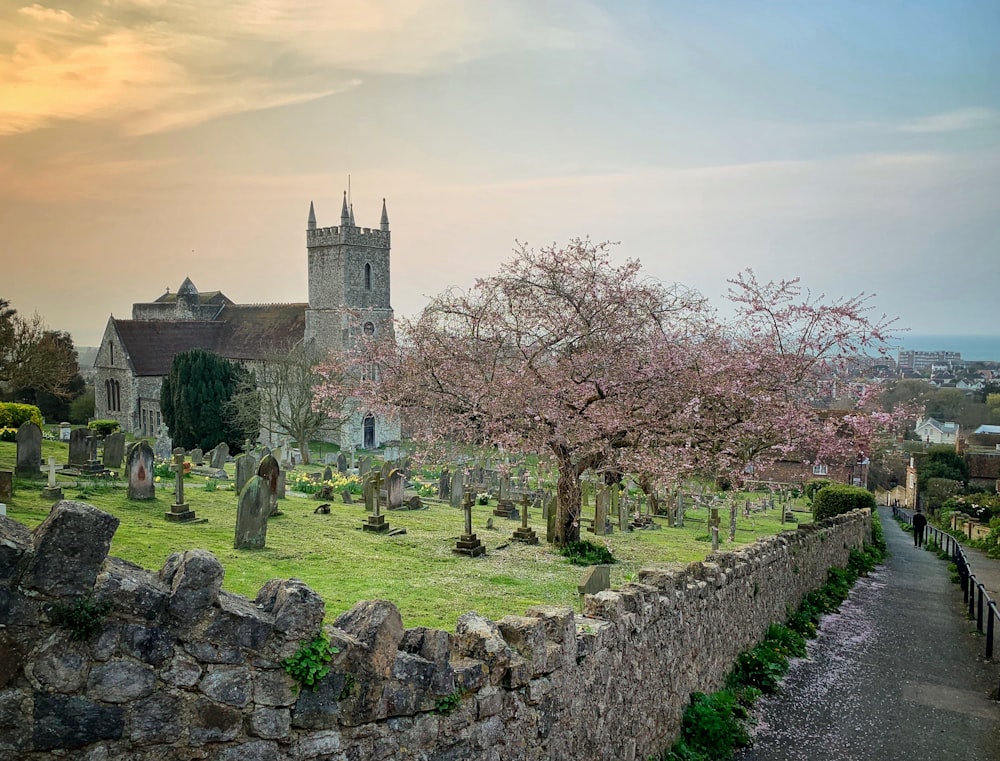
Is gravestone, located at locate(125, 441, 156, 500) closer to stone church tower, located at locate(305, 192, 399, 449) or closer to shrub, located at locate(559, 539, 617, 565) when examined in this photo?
shrub, located at locate(559, 539, 617, 565)

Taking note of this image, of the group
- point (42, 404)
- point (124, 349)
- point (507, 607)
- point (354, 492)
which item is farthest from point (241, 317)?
point (507, 607)

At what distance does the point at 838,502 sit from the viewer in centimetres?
3023

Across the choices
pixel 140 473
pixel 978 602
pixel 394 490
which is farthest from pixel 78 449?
pixel 978 602

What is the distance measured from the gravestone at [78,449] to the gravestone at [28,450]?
2.14 metres

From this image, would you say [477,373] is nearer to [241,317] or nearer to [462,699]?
[462,699]

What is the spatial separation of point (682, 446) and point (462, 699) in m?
10.1

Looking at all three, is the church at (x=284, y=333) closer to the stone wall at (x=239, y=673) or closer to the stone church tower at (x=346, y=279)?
the stone church tower at (x=346, y=279)

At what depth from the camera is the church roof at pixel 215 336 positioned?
58438 mm

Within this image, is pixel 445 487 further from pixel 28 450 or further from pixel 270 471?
pixel 28 450

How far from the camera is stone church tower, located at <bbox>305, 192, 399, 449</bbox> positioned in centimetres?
5678

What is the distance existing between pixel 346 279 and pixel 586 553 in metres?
46.9

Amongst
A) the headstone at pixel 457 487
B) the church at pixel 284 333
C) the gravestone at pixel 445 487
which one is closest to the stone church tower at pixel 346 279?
the church at pixel 284 333

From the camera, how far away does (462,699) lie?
491 cm

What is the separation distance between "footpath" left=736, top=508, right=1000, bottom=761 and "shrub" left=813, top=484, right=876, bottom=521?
12497mm
